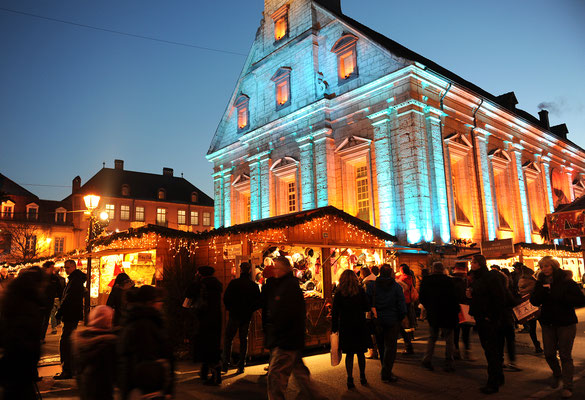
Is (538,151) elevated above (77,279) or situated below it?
above

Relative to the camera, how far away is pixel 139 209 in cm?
5250

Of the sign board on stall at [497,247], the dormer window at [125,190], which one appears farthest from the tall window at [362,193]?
the dormer window at [125,190]

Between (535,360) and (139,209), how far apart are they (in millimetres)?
49479

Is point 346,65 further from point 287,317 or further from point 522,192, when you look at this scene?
point 287,317

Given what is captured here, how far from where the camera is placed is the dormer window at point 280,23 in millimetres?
28342

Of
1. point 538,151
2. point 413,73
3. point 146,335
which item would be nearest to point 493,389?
point 146,335

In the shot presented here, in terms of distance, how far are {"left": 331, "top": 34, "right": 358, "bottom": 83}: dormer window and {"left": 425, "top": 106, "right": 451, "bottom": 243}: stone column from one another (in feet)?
16.1

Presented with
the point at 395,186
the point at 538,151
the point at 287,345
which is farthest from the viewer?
the point at 538,151

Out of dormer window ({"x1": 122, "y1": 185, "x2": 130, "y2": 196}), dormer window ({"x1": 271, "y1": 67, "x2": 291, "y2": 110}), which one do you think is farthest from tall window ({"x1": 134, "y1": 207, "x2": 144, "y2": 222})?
dormer window ({"x1": 271, "y1": 67, "x2": 291, "y2": 110})

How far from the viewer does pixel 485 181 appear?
78.5ft

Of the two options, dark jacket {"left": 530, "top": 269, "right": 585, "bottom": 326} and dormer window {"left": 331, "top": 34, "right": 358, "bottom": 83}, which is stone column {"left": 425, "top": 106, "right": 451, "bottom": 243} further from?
dark jacket {"left": 530, "top": 269, "right": 585, "bottom": 326}

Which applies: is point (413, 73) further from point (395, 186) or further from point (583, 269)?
point (583, 269)

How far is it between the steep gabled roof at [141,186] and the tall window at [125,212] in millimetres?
1304

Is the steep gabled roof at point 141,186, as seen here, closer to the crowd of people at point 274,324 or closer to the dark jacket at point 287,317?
the crowd of people at point 274,324
